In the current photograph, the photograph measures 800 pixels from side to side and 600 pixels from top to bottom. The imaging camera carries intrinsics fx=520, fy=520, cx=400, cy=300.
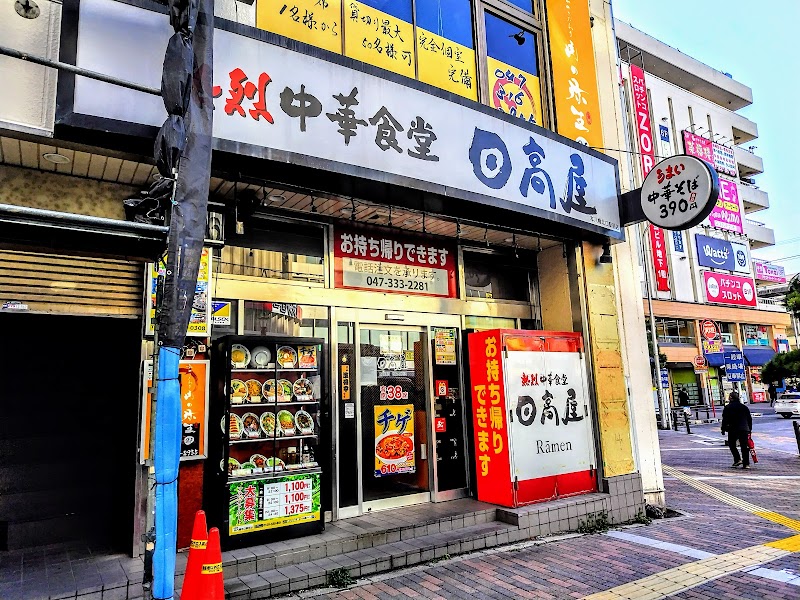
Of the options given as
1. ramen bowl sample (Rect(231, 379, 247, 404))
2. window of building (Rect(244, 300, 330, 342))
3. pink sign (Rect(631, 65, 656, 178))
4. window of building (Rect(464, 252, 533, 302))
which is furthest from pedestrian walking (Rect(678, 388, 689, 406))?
ramen bowl sample (Rect(231, 379, 247, 404))

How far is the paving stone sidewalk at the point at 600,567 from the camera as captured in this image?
17.8 ft

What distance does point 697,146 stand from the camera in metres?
38.9

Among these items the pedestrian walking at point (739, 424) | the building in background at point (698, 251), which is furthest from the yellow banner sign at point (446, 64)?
the building in background at point (698, 251)

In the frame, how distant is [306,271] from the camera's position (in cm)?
748

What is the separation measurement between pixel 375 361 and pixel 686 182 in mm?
5552

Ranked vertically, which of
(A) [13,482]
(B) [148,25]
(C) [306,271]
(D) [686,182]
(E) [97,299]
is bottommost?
(A) [13,482]

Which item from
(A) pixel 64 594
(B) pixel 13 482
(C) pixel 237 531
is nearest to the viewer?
(A) pixel 64 594

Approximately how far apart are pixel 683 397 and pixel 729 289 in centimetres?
1001

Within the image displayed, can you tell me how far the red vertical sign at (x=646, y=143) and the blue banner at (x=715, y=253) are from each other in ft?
24.2

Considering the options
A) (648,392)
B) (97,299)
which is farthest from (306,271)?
(648,392)

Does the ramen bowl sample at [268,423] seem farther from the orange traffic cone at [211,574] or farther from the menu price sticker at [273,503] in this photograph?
the orange traffic cone at [211,574]

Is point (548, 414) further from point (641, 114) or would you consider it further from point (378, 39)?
Answer: point (641, 114)

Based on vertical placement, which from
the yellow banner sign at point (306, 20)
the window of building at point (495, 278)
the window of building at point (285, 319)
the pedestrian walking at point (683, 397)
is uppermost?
the yellow banner sign at point (306, 20)

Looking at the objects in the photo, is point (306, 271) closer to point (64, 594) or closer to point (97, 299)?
point (97, 299)
